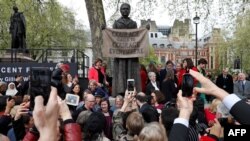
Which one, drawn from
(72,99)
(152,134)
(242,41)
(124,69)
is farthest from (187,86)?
(242,41)

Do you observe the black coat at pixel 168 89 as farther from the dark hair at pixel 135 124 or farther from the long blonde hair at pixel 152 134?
the long blonde hair at pixel 152 134

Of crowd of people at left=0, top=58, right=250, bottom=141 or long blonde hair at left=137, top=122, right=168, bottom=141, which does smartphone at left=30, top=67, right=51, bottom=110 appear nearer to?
crowd of people at left=0, top=58, right=250, bottom=141

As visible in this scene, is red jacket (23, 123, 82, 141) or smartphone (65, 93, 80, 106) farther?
smartphone (65, 93, 80, 106)

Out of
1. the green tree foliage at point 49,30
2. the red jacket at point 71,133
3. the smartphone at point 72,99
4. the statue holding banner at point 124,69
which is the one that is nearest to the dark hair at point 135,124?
the red jacket at point 71,133

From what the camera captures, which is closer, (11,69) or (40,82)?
(40,82)

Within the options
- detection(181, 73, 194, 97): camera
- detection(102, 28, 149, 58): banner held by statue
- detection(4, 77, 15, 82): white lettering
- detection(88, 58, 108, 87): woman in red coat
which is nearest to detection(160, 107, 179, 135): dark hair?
detection(181, 73, 194, 97): camera

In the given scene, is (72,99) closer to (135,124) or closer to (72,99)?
(72,99)

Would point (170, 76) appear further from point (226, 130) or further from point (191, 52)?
point (191, 52)

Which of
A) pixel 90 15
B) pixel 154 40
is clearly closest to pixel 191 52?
pixel 154 40

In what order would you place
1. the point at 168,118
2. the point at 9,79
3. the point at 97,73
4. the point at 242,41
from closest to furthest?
the point at 168,118 → the point at 97,73 → the point at 9,79 → the point at 242,41

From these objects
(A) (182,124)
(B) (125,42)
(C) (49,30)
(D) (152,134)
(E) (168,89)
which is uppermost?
(C) (49,30)

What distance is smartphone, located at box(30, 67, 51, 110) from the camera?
2982 mm

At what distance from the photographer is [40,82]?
3.10 m

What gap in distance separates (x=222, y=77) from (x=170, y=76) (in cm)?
579
